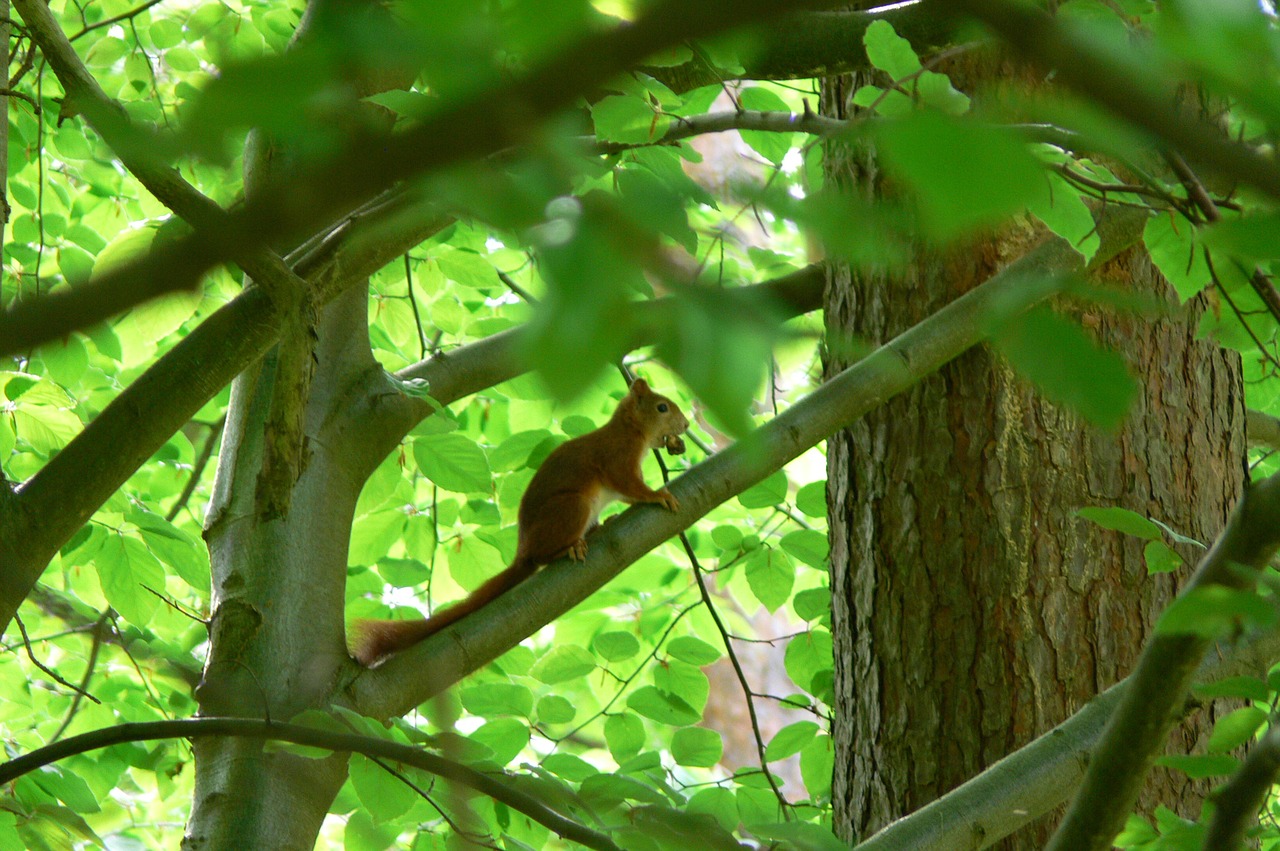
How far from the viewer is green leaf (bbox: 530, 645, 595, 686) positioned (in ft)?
8.53

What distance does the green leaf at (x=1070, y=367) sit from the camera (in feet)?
1.37

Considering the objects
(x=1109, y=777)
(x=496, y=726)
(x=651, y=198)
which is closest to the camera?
(x=651, y=198)

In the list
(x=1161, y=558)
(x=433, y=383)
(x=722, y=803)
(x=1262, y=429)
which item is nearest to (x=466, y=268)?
(x=433, y=383)

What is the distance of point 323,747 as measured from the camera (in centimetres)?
126

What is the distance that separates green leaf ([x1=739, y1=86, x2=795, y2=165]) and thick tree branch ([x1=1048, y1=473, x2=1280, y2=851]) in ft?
5.44

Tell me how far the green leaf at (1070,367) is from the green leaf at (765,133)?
199 cm

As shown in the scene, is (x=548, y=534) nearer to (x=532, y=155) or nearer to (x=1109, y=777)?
(x=1109, y=777)

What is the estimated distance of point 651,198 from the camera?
1.40 feet

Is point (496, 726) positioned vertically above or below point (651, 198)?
above

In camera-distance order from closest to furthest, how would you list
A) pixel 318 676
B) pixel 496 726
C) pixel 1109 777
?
pixel 1109 777, pixel 318 676, pixel 496 726

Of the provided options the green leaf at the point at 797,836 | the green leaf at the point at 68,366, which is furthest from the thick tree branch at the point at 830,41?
the green leaf at the point at 68,366

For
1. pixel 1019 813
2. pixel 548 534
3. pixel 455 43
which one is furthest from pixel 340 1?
pixel 548 534

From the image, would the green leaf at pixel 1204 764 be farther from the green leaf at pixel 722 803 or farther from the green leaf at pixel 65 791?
the green leaf at pixel 65 791

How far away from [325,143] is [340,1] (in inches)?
2.7
